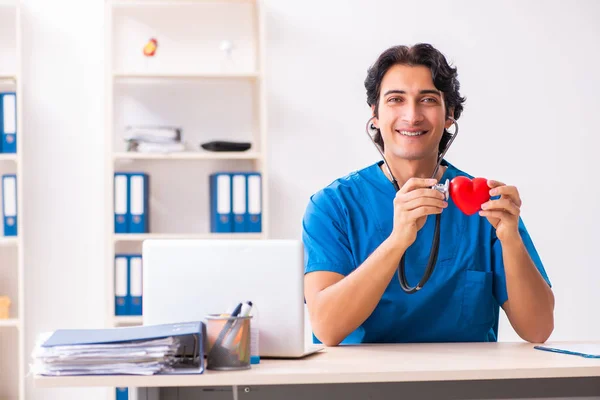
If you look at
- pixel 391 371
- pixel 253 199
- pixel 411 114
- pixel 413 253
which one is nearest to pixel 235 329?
pixel 391 371

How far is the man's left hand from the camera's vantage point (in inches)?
65.1

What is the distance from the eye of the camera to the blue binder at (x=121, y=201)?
3.45m

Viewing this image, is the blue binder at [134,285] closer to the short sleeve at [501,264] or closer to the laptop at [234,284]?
the short sleeve at [501,264]

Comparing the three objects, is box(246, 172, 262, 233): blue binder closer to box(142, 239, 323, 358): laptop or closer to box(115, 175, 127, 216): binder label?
box(115, 175, 127, 216): binder label

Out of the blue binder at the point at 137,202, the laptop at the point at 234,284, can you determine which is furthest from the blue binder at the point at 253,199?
the laptop at the point at 234,284

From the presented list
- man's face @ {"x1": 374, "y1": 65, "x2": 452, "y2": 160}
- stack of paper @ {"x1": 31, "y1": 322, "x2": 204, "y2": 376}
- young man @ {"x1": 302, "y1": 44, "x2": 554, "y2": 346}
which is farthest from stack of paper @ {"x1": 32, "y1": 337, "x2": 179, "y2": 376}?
man's face @ {"x1": 374, "y1": 65, "x2": 452, "y2": 160}

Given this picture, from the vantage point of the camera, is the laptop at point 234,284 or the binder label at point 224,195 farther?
the binder label at point 224,195

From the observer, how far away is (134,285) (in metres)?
3.44

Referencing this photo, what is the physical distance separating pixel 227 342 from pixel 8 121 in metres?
2.44

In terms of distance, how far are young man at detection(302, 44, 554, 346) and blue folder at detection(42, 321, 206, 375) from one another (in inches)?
19.4

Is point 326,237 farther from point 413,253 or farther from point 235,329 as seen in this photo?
point 235,329

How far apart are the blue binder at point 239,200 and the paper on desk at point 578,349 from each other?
192 centimetres

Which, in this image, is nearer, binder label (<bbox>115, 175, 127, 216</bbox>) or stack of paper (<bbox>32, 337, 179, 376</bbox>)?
stack of paper (<bbox>32, 337, 179, 376</bbox>)

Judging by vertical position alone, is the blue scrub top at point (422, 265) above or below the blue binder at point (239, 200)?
below
